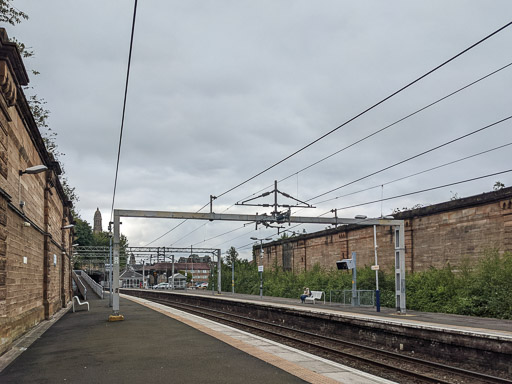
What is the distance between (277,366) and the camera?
10.0m

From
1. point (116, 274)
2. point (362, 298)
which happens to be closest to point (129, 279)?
point (362, 298)

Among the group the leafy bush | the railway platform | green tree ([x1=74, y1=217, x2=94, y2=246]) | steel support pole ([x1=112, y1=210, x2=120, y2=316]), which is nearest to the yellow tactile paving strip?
the railway platform

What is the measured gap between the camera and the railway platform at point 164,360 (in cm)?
909

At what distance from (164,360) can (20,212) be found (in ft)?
22.5

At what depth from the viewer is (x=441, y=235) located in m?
29.8

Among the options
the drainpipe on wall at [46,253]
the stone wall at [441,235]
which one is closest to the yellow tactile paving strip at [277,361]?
the drainpipe on wall at [46,253]

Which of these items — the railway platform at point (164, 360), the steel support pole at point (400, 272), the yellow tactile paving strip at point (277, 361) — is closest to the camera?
the yellow tactile paving strip at point (277, 361)

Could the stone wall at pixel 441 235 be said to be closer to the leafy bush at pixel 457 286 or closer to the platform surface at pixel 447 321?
the leafy bush at pixel 457 286

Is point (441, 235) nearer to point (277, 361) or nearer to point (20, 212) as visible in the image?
point (277, 361)

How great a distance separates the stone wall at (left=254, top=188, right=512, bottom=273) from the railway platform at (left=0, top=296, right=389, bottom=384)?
662 inches

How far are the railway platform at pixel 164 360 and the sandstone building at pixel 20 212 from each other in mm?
1342

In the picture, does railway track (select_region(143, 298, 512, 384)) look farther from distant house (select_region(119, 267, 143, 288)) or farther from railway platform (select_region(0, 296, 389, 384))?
distant house (select_region(119, 267, 143, 288))

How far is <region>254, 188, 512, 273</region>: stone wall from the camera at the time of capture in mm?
25750

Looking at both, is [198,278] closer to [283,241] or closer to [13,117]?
[283,241]
